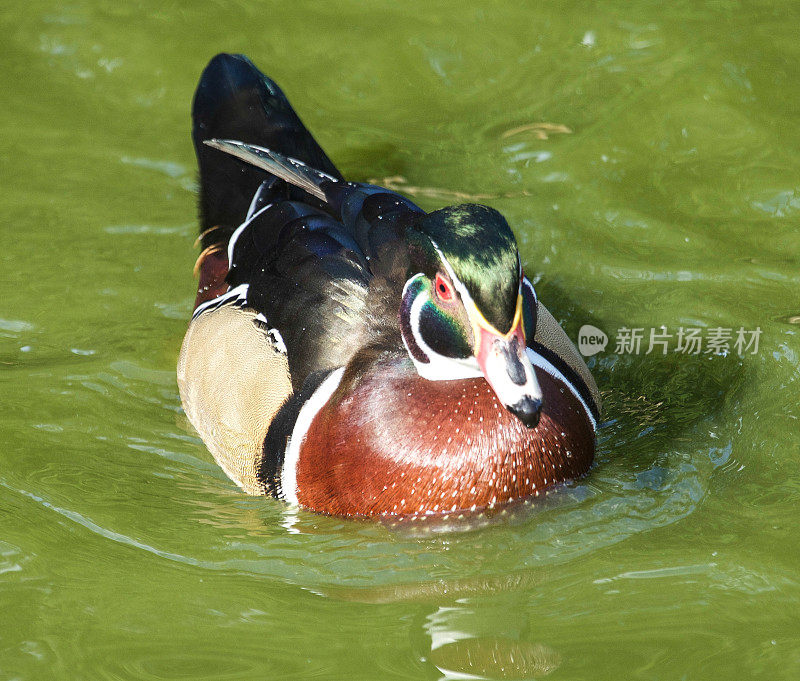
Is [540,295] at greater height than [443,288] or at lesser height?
lesser

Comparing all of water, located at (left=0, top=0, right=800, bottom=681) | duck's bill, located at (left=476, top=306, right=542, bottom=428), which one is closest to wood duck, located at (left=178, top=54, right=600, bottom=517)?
duck's bill, located at (left=476, top=306, right=542, bottom=428)

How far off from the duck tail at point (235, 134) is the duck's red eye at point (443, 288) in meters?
1.79

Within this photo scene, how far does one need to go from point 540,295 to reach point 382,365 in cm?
174

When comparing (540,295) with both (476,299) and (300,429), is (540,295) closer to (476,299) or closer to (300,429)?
(300,429)

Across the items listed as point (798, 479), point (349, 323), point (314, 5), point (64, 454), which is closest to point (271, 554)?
point (349, 323)

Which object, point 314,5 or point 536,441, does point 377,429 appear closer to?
point 536,441

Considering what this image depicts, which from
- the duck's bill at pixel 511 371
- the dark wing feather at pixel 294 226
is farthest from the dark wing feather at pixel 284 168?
the duck's bill at pixel 511 371

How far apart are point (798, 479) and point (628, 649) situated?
4.22 feet

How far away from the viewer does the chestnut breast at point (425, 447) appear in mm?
4008

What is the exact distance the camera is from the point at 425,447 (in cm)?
403

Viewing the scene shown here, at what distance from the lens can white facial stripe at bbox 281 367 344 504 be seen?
425 centimetres

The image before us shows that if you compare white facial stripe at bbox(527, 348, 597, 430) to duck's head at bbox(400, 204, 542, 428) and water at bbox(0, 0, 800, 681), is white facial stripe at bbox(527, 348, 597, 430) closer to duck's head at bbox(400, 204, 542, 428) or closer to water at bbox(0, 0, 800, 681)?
water at bbox(0, 0, 800, 681)

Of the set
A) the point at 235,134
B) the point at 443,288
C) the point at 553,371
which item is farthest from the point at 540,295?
the point at 443,288

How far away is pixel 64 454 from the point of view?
4.78m
